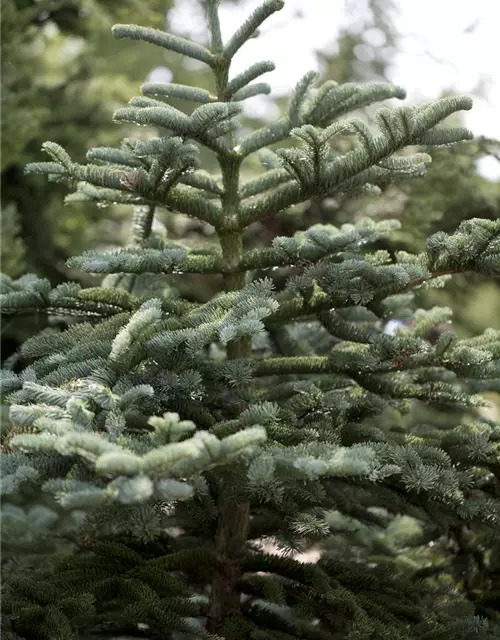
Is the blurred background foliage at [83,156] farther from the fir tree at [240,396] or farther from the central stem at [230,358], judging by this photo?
the fir tree at [240,396]

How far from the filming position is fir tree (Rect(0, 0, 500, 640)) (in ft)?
5.22

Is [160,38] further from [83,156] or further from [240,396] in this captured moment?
[83,156]

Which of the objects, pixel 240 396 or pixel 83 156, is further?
pixel 83 156

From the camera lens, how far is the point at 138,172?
75.7 inches

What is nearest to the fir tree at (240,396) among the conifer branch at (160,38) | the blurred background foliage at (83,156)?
the conifer branch at (160,38)

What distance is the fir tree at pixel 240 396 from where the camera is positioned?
1590 millimetres

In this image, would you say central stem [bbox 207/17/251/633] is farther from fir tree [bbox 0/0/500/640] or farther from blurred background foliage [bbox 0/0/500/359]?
blurred background foliage [bbox 0/0/500/359]

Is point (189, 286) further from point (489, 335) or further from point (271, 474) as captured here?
point (271, 474)

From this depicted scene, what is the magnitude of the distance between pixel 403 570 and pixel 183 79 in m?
4.92

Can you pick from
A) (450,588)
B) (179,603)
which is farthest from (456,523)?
(179,603)

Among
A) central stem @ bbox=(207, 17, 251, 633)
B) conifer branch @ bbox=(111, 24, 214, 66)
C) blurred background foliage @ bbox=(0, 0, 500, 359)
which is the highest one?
blurred background foliage @ bbox=(0, 0, 500, 359)

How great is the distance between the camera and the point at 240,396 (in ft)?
6.56

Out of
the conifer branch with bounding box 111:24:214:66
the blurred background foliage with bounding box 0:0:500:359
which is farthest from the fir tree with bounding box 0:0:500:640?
the blurred background foliage with bounding box 0:0:500:359

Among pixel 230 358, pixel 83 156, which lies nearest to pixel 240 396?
pixel 230 358
